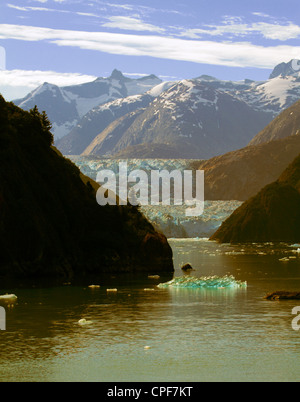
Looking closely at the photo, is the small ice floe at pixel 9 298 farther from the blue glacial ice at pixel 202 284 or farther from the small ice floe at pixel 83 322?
the blue glacial ice at pixel 202 284

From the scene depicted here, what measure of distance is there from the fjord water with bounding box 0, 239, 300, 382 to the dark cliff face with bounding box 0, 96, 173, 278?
17.2 feet

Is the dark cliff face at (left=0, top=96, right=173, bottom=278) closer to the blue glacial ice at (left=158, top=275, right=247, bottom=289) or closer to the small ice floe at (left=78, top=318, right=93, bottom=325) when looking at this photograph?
the blue glacial ice at (left=158, top=275, right=247, bottom=289)

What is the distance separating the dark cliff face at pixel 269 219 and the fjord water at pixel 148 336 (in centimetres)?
10170

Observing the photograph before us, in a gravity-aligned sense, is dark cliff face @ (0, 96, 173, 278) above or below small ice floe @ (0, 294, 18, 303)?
above

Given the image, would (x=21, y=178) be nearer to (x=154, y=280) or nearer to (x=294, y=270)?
(x=154, y=280)

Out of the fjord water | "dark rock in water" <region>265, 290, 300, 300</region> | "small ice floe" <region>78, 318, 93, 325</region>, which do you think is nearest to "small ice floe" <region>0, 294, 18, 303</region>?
the fjord water

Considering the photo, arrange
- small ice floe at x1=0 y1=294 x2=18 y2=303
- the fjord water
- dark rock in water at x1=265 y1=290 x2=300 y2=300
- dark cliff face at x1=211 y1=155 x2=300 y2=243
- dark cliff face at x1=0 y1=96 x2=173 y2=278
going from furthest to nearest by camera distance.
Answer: dark cliff face at x1=211 y1=155 x2=300 y2=243 → dark cliff face at x1=0 y1=96 x2=173 y2=278 → dark rock in water at x1=265 y1=290 x2=300 y2=300 → small ice floe at x1=0 y1=294 x2=18 y2=303 → the fjord water

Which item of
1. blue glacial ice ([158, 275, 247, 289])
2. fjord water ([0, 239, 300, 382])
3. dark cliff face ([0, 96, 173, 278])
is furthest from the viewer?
dark cliff face ([0, 96, 173, 278])

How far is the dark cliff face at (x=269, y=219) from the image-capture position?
491 ft

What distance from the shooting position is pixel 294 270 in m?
66.6

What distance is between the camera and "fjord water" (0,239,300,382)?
24.3 m

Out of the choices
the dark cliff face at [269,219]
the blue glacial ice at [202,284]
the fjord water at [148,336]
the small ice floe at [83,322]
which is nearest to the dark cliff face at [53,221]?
the fjord water at [148,336]

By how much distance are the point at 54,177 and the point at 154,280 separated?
1165 cm
